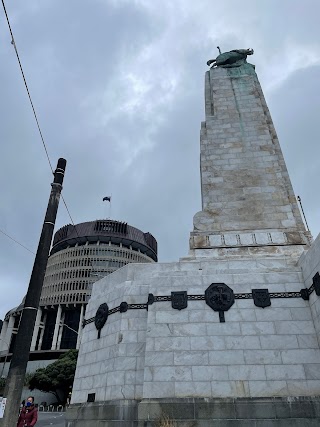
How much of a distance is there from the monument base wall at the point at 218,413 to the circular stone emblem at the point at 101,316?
9.10 feet

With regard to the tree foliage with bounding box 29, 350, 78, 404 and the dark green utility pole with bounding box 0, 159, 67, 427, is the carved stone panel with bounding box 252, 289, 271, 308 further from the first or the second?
the tree foliage with bounding box 29, 350, 78, 404

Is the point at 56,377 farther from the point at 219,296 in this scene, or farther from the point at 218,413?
the point at 218,413

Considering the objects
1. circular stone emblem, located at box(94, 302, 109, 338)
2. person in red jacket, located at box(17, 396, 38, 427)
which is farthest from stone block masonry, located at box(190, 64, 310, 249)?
person in red jacket, located at box(17, 396, 38, 427)

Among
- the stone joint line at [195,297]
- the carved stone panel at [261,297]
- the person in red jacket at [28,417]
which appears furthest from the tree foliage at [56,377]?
the carved stone panel at [261,297]

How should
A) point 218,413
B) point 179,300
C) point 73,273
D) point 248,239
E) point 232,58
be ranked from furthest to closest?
point 73,273
point 232,58
point 248,239
point 179,300
point 218,413

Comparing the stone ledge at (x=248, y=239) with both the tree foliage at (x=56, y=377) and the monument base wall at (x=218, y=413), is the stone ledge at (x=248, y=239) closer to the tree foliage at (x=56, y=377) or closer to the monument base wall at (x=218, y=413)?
the monument base wall at (x=218, y=413)

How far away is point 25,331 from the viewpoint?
7.58m

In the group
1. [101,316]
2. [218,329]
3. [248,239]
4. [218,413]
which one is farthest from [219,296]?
[101,316]

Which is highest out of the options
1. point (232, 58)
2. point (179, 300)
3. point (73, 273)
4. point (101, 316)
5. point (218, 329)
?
point (73, 273)

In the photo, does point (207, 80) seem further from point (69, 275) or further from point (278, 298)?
point (69, 275)

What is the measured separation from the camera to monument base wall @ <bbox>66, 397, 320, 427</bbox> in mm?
7719

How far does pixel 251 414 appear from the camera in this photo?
7867 mm

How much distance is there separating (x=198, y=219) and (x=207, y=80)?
380 inches

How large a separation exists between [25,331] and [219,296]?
551 centimetres
